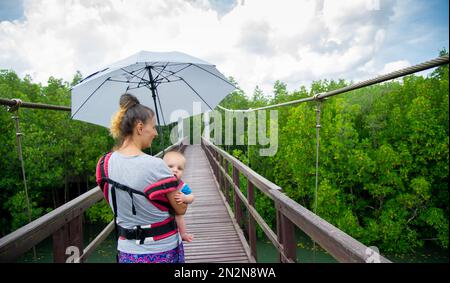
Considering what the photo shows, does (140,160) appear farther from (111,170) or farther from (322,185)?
(322,185)

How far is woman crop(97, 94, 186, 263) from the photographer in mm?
1157

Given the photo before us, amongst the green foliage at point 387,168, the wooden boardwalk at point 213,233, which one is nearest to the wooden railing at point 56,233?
the wooden boardwalk at point 213,233

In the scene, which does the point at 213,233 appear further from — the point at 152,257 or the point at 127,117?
the point at 127,117

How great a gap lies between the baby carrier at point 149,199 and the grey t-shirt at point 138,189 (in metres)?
0.01

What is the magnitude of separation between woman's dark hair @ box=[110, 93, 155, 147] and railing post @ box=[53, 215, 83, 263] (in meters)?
0.68

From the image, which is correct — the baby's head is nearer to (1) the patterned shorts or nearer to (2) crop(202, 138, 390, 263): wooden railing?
(1) the patterned shorts

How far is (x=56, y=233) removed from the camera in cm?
156

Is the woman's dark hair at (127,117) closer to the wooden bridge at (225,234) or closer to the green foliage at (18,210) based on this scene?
the wooden bridge at (225,234)

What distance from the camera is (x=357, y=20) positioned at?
26750mm

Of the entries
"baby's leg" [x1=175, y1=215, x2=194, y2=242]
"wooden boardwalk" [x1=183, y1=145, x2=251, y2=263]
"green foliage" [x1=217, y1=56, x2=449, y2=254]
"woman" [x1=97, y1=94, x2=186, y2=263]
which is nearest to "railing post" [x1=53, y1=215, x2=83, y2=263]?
"woman" [x1=97, y1=94, x2=186, y2=263]

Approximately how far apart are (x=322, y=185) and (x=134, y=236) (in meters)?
13.4

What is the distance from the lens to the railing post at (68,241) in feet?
5.18

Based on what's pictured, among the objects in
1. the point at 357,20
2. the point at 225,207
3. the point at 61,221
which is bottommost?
the point at 225,207
